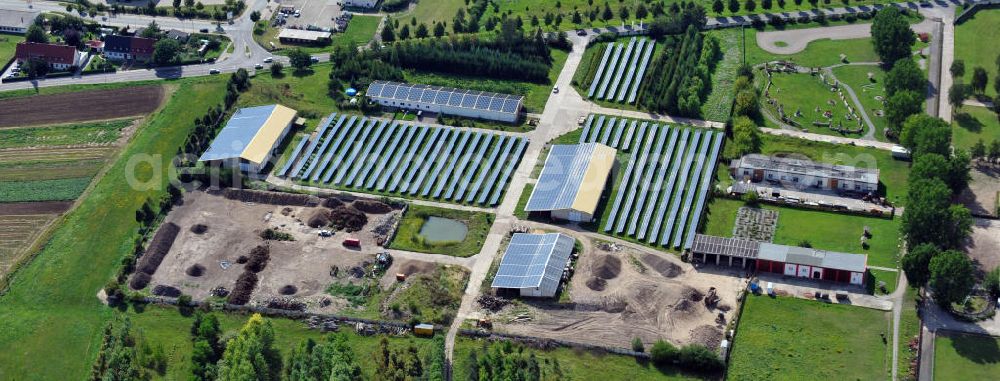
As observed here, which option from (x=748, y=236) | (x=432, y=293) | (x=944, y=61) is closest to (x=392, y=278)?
(x=432, y=293)

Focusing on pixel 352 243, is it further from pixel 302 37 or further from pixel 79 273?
pixel 302 37

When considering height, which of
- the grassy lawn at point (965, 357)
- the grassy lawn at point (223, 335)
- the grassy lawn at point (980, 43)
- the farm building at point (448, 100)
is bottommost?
the grassy lawn at point (223, 335)

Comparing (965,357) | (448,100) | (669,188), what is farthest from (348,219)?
(965,357)

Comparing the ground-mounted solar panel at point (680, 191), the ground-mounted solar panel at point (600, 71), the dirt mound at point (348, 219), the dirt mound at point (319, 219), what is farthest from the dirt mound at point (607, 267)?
the ground-mounted solar panel at point (600, 71)

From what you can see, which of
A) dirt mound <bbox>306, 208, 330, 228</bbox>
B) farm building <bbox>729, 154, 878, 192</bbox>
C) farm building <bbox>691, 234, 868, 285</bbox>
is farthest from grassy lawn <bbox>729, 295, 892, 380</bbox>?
dirt mound <bbox>306, 208, 330, 228</bbox>

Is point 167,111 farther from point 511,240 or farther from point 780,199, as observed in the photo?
point 780,199

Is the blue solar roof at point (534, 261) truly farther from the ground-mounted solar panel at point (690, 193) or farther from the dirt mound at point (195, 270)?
the dirt mound at point (195, 270)

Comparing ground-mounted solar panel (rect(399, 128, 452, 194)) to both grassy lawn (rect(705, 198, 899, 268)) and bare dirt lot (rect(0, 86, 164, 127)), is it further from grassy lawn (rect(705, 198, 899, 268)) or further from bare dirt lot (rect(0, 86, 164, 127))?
bare dirt lot (rect(0, 86, 164, 127))
